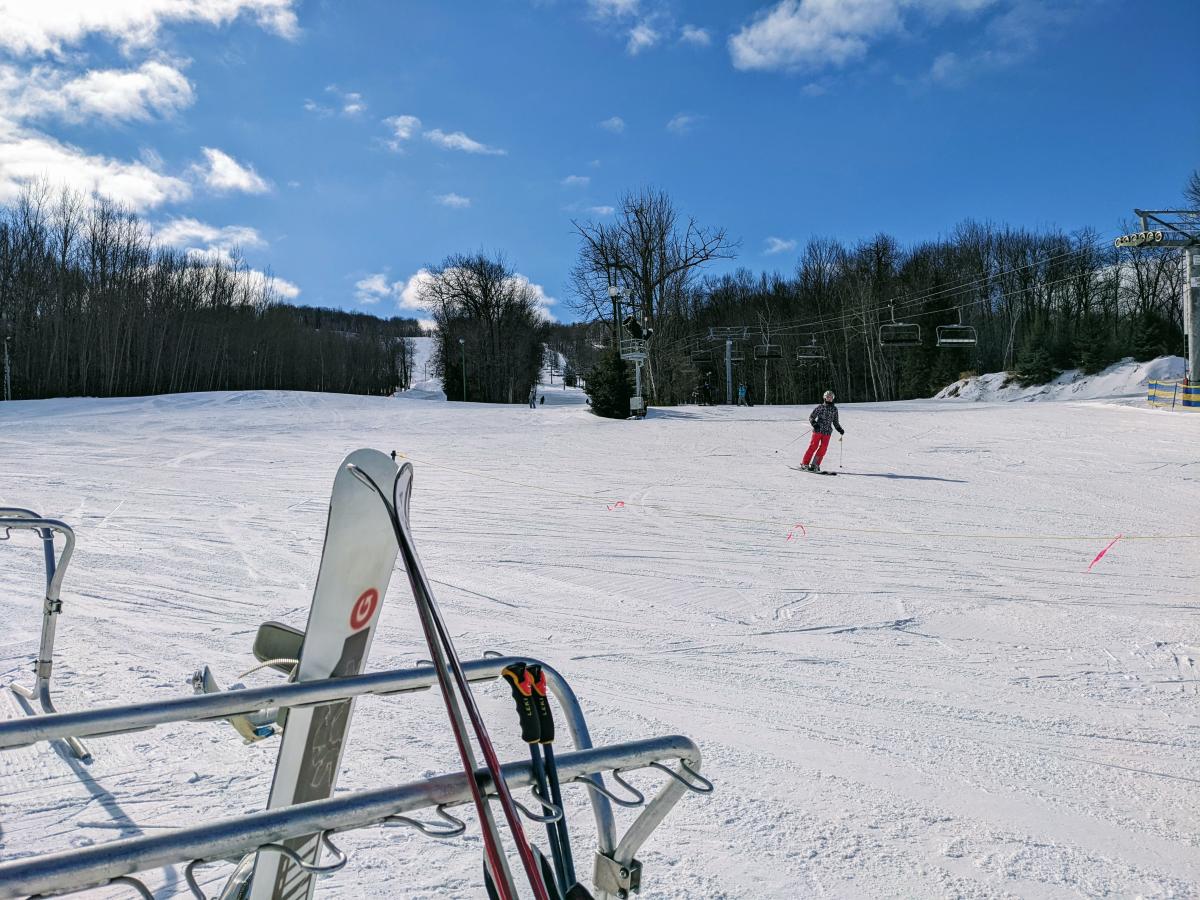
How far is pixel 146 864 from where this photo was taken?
1.06m

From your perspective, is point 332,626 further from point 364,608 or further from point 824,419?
point 824,419

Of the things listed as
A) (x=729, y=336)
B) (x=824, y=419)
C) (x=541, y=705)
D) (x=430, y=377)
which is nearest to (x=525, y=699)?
(x=541, y=705)

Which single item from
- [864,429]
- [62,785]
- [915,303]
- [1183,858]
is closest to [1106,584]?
[1183,858]

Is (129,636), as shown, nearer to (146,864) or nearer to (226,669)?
(226,669)

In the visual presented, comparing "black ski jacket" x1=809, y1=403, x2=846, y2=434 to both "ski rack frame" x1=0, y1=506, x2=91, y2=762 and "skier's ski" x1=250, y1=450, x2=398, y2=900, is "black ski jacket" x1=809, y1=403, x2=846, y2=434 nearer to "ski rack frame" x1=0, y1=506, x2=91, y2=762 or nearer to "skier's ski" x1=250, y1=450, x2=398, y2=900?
"ski rack frame" x1=0, y1=506, x2=91, y2=762

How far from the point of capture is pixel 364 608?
184cm

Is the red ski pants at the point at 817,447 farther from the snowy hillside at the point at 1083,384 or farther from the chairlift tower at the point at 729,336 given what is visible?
the chairlift tower at the point at 729,336

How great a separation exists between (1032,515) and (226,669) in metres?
11.4

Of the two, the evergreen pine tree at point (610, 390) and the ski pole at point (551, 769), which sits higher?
the evergreen pine tree at point (610, 390)

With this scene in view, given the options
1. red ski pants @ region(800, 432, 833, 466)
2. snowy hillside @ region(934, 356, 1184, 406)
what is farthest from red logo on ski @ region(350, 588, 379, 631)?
snowy hillside @ region(934, 356, 1184, 406)

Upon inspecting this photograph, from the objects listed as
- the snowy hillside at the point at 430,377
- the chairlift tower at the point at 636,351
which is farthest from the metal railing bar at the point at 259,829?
the snowy hillside at the point at 430,377

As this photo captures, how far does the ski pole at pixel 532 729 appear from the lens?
141 centimetres

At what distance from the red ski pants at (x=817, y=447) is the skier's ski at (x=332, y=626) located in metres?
15.0

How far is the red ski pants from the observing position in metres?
16.0
